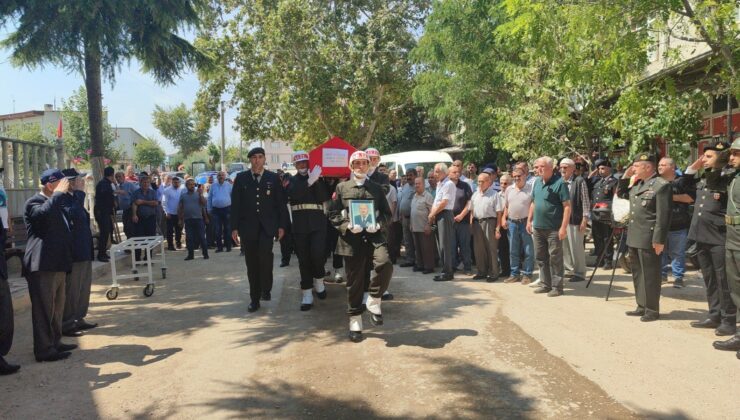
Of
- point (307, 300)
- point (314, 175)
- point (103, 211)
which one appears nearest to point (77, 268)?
point (307, 300)

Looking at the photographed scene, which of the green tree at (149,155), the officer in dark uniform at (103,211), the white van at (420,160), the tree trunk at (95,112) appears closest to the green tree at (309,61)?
the white van at (420,160)

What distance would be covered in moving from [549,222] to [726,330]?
2529 millimetres

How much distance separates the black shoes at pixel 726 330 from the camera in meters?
5.54

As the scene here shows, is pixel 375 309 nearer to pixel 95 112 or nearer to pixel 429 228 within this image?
pixel 429 228

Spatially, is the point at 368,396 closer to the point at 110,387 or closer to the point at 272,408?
the point at 272,408

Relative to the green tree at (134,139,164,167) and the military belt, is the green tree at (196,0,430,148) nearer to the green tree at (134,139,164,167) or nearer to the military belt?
the military belt

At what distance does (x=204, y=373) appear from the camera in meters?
4.80

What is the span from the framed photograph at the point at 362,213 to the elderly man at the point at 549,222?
118 inches

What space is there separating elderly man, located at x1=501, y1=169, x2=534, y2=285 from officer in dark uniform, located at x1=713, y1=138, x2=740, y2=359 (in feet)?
Result: 10.9

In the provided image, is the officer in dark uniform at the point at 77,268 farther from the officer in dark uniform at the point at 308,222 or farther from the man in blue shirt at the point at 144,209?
the man in blue shirt at the point at 144,209

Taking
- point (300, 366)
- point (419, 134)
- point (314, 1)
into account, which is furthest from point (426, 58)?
point (300, 366)

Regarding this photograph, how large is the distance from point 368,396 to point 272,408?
72cm

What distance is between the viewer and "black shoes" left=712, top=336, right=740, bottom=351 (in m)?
5.06

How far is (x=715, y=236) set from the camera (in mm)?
5684
